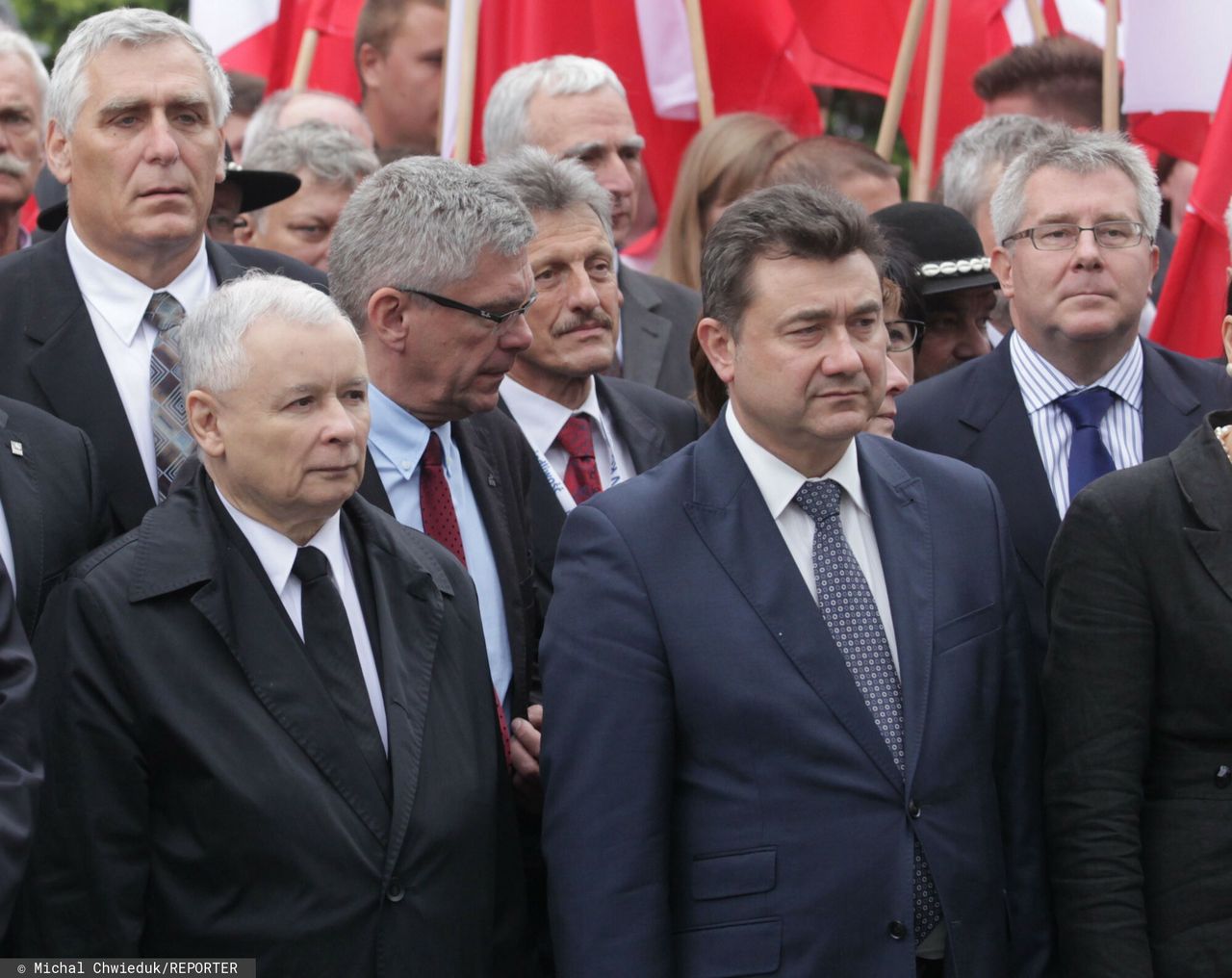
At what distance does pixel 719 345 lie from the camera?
14.3 ft

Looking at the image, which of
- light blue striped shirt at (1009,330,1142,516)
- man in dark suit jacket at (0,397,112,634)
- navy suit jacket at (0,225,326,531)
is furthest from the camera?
light blue striped shirt at (1009,330,1142,516)

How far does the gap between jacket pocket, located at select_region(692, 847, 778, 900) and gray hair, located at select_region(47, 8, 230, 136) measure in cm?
251

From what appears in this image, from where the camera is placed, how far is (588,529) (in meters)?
4.11

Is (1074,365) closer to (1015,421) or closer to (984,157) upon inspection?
(1015,421)

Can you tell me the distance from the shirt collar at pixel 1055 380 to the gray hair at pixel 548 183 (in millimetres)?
1177

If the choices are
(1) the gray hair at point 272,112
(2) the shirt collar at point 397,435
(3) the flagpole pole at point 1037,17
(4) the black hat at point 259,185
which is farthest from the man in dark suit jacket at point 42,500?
(3) the flagpole pole at point 1037,17

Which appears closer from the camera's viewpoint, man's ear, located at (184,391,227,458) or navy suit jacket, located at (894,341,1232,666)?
man's ear, located at (184,391,227,458)

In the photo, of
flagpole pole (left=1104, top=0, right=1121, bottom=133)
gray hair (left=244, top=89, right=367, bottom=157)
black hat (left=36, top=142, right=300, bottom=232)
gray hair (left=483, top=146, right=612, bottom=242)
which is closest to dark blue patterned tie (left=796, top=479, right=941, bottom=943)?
gray hair (left=483, top=146, right=612, bottom=242)

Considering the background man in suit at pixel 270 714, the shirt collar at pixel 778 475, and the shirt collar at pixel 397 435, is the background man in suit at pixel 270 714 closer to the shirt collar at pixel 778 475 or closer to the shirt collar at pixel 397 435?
the shirt collar at pixel 397 435

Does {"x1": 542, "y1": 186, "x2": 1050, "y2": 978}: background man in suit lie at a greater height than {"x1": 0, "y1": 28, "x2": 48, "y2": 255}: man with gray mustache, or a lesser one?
lesser

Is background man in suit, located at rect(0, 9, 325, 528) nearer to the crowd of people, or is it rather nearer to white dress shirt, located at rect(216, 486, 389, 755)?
the crowd of people

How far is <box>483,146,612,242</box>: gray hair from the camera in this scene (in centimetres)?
532

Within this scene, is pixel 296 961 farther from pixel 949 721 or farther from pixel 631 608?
pixel 949 721

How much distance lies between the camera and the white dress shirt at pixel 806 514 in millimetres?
4152
